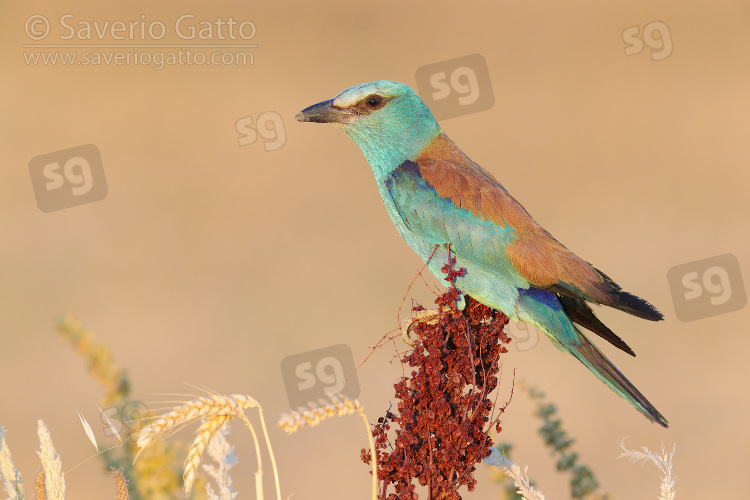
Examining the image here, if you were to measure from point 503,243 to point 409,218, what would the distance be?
1.23 feet

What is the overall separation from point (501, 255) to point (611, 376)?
0.58 meters

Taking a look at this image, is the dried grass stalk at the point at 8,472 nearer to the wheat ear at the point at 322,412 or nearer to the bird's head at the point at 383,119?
the wheat ear at the point at 322,412

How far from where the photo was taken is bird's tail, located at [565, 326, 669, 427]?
2.91m

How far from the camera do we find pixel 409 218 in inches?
130

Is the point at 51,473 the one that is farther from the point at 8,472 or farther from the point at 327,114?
the point at 327,114

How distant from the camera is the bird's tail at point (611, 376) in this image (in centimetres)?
291

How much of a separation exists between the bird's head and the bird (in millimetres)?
36

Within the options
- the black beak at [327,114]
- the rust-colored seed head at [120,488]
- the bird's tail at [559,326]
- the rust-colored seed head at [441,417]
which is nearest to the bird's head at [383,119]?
the black beak at [327,114]

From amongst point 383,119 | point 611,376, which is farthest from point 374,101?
point 611,376

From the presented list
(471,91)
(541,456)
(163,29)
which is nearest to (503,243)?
(471,91)

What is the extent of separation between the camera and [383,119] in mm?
3533

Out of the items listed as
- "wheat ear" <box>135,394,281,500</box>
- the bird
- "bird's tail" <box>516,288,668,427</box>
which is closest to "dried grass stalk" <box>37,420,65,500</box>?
"wheat ear" <box>135,394,281,500</box>

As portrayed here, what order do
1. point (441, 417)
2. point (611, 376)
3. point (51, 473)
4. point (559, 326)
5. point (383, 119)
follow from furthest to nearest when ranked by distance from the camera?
point (383, 119)
point (559, 326)
point (611, 376)
point (441, 417)
point (51, 473)

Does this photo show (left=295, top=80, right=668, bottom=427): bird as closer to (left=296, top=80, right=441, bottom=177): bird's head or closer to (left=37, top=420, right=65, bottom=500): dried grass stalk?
(left=296, top=80, right=441, bottom=177): bird's head
